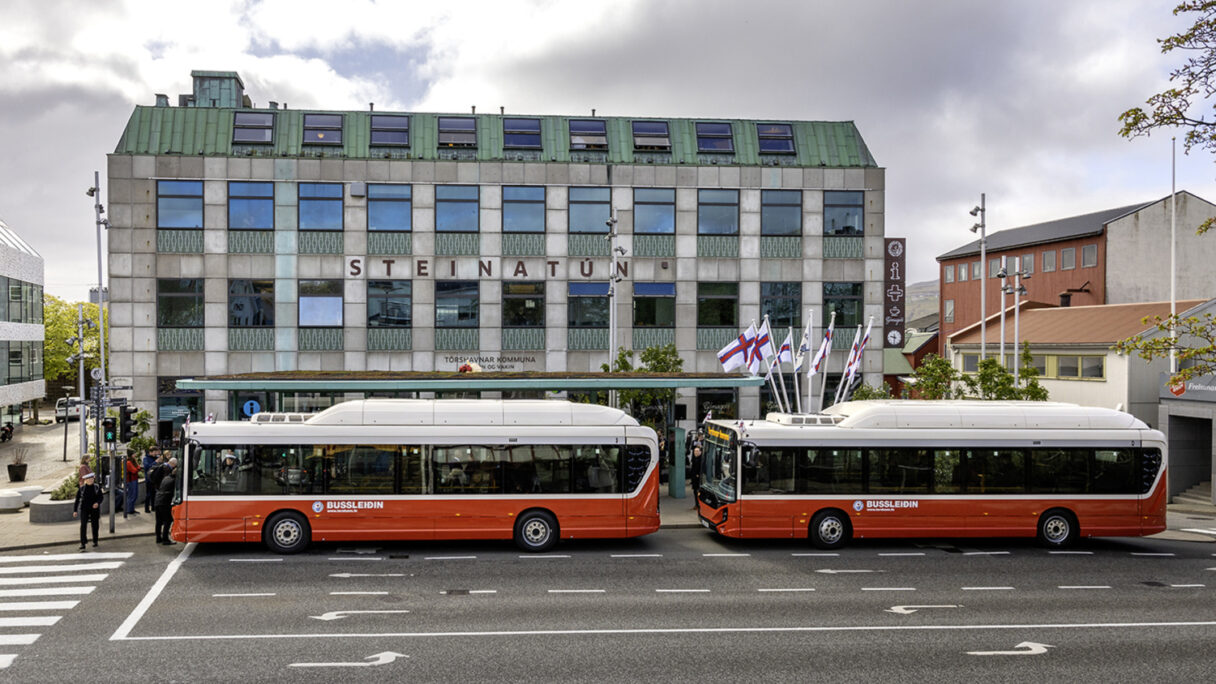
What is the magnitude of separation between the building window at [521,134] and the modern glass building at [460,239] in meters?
0.09

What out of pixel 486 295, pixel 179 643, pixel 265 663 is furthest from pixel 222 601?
pixel 486 295

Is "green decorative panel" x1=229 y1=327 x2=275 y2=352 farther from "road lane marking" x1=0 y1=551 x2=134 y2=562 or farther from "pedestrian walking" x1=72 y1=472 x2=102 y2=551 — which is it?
"road lane marking" x1=0 y1=551 x2=134 y2=562

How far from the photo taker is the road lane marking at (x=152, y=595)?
1368cm

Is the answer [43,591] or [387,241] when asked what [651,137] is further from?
[43,591]

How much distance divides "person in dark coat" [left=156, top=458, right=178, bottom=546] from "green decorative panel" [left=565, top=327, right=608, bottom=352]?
20000 millimetres

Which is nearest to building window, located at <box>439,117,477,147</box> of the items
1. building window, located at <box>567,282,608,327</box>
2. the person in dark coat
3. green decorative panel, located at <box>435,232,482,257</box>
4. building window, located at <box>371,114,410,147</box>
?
building window, located at <box>371,114,410,147</box>

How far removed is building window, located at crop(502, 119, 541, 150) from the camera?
129ft

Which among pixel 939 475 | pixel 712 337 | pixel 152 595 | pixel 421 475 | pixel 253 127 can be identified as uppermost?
pixel 253 127

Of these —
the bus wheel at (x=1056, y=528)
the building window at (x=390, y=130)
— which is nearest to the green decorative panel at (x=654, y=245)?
the building window at (x=390, y=130)

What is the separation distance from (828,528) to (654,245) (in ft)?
68.1

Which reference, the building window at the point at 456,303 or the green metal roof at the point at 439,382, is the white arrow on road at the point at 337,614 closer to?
the green metal roof at the point at 439,382

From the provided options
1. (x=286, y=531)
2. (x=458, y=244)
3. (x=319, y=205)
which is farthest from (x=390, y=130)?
(x=286, y=531)

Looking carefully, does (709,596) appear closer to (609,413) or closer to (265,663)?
(609,413)

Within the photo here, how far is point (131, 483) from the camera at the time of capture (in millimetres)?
24016
